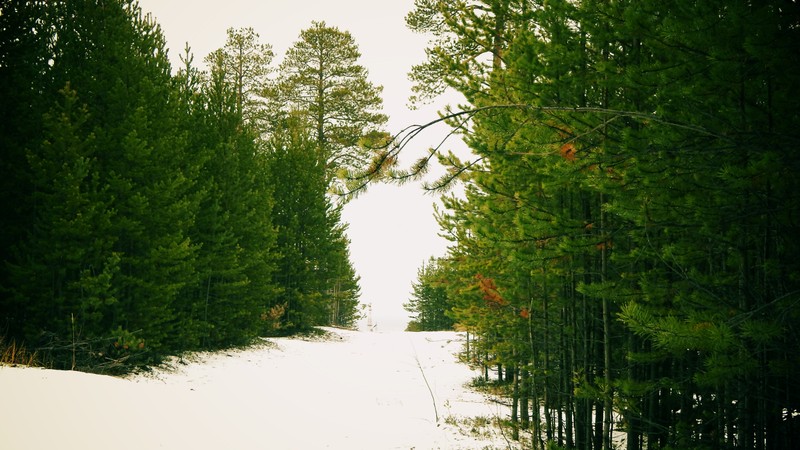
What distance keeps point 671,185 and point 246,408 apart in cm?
989

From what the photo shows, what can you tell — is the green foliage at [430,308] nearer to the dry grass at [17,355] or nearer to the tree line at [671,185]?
the dry grass at [17,355]

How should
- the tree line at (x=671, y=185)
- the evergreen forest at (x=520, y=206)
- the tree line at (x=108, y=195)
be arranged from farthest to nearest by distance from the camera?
the tree line at (x=108, y=195) → the evergreen forest at (x=520, y=206) → the tree line at (x=671, y=185)

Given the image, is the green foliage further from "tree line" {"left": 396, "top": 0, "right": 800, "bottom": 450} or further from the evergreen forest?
"tree line" {"left": 396, "top": 0, "right": 800, "bottom": 450}

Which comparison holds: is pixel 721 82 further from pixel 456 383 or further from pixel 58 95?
pixel 456 383

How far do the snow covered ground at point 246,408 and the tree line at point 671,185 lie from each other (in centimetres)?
Answer: 431

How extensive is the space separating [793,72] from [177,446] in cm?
886

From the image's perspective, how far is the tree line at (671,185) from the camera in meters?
3.45

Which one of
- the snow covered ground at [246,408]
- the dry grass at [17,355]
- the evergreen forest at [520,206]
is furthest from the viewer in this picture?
the dry grass at [17,355]

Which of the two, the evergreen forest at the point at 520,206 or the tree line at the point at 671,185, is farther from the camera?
the evergreen forest at the point at 520,206

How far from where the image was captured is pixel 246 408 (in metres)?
10.6

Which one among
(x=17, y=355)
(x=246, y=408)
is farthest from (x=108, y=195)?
(x=246, y=408)

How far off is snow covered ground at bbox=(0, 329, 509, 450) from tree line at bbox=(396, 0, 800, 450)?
4.31 meters

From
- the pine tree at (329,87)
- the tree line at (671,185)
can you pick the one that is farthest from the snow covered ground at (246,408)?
the pine tree at (329,87)

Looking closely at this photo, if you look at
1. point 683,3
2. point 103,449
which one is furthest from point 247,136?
point 683,3
